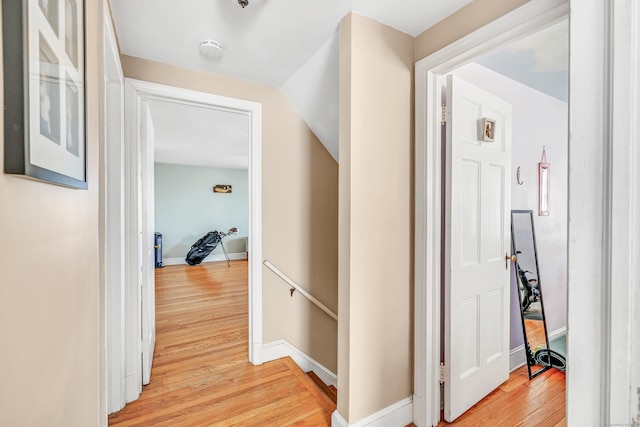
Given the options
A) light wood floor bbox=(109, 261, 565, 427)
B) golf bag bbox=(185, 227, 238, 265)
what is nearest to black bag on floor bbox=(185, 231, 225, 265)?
golf bag bbox=(185, 227, 238, 265)

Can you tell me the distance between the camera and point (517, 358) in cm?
232

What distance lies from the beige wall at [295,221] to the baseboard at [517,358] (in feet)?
4.83

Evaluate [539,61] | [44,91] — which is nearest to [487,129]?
[539,61]

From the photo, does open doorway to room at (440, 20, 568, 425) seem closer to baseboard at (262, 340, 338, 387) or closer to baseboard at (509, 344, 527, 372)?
baseboard at (509, 344, 527, 372)

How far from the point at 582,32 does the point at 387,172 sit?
3.69 ft

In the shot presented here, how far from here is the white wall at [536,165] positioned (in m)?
2.39

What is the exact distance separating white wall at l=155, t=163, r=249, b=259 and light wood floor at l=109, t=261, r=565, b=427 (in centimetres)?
411

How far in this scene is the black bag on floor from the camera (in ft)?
21.1

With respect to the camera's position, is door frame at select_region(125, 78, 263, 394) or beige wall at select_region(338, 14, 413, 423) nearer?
beige wall at select_region(338, 14, 413, 423)

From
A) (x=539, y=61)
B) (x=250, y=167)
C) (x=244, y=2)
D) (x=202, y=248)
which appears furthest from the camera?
(x=202, y=248)

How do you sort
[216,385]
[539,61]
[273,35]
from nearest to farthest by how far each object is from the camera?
1. [273,35]
2. [216,385]
3. [539,61]

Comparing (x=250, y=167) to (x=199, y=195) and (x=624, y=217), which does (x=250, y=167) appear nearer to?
(x=624, y=217)

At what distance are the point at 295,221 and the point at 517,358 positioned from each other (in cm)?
221

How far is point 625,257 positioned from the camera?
439 millimetres
